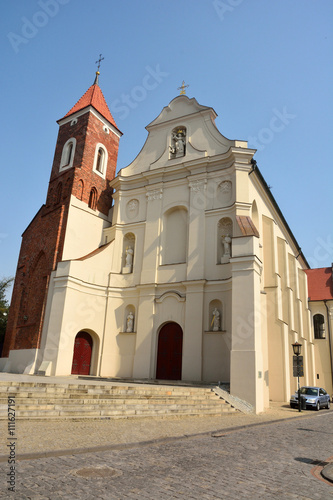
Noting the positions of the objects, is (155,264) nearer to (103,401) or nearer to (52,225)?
(52,225)

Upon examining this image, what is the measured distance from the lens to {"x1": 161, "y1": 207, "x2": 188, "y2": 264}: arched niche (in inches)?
889

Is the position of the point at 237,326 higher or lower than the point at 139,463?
higher

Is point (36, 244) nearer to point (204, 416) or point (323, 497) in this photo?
point (204, 416)

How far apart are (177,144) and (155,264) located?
26.0 feet

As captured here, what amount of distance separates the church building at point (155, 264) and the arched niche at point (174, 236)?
2.5 inches

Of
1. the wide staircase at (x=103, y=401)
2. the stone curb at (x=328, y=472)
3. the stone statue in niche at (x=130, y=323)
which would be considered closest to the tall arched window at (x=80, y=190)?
the stone statue in niche at (x=130, y=323)

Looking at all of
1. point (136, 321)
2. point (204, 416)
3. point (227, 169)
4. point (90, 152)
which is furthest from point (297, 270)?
point (204, 416)

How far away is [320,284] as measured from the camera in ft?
127

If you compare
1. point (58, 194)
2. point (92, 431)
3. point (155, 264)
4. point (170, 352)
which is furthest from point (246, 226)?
point (92, 431)

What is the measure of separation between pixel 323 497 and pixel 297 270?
29.7 metres

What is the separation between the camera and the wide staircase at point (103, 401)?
10.1 m

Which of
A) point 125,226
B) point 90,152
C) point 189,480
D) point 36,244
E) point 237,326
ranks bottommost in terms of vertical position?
point 189,480

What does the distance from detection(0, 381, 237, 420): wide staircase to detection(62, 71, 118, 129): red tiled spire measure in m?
20.0

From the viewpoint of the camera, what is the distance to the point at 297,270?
33.0 metres
